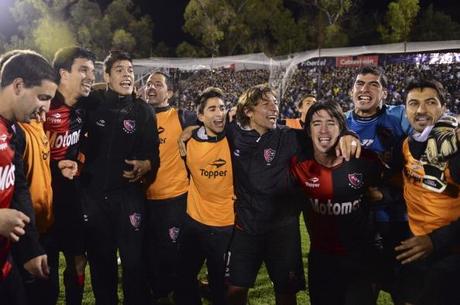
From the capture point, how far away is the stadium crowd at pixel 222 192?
296cm

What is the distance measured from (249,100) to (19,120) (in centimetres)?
175

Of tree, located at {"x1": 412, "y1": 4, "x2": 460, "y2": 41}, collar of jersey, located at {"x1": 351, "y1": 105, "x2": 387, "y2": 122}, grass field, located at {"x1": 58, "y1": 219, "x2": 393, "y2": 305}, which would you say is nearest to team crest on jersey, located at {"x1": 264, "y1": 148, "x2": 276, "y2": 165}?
collar of jersey, located at {"x1": 351, "y1": 105, "x2": 387, "y2": 122}

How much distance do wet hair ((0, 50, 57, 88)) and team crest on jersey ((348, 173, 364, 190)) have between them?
6.89 feet

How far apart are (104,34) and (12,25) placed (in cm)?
971

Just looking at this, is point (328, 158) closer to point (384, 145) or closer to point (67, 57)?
point (384, 145)

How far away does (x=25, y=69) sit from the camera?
272 cm

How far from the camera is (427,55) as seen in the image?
1858 centimetres

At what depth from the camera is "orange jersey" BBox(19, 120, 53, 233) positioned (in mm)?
3230

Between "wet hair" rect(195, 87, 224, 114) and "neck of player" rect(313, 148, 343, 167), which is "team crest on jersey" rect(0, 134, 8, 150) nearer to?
"wet hair" rect(195, 87, 224, 114)

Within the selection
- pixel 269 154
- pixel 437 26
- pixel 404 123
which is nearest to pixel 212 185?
pixel 269 154

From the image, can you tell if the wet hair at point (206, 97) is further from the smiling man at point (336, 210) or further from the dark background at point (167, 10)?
the dark background at point (167, 10)

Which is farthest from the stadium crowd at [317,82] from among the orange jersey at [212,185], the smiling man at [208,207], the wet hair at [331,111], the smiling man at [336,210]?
the smiling man at [336,210]

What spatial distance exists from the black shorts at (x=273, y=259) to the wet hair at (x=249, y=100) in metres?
0.94

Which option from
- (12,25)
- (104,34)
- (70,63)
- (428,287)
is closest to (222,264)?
(428,287)
